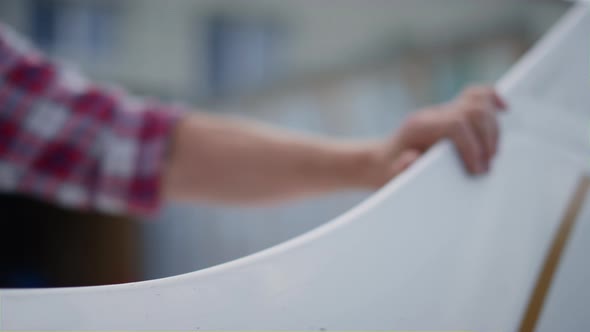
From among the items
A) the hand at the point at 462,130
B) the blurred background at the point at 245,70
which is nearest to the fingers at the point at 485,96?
the hand at the point at 462,130

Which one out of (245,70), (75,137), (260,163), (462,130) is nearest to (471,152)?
(462,130)

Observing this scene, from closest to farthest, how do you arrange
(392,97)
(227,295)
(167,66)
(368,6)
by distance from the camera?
(227,295) → (392,97) → (368,6) → (167,66)

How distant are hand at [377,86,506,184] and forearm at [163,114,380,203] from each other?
0.32 feet

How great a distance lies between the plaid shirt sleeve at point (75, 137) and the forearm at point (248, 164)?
0.08 feet

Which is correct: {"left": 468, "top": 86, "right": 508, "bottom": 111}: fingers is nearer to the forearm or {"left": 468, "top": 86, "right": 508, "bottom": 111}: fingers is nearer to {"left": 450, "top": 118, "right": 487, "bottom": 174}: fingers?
{"left": 450, "top": 118, "right": 487, "bottom": 174}: fingers

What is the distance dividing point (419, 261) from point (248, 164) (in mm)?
368

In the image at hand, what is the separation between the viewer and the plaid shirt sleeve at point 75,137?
578mm

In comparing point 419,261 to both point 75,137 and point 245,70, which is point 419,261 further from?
point 245,70

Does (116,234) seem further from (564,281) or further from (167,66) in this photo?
(564,281)

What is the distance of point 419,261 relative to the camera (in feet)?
0.85

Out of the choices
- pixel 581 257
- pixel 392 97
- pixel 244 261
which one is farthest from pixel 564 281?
pixel 392 97

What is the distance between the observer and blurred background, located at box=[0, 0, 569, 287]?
1.56 m

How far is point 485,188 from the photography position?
1.03ft

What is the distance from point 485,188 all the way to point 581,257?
73 mm
